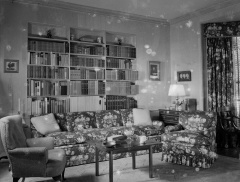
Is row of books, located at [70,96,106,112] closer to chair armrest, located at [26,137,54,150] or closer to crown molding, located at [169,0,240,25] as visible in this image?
chair armrest, located at [26,137,54,150]

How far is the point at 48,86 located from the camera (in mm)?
4445

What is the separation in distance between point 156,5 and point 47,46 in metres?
2.06

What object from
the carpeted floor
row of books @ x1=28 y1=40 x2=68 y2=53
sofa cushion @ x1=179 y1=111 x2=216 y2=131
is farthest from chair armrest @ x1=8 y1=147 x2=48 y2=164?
sofa cushion @ x1=179 y1=111 x2=216 y2=131

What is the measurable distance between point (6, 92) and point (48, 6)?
160 cm

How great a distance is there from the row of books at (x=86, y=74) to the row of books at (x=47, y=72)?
12 cm

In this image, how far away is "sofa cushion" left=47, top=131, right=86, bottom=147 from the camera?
3.70 meters

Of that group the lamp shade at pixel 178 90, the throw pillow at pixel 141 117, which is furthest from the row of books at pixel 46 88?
the lamp shade at pixel 178 90

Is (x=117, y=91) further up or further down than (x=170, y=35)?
further down

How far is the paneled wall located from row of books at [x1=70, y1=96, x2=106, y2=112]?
2.74 feet

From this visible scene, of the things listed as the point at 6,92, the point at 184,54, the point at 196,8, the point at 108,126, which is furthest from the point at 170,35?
the point at 6,92

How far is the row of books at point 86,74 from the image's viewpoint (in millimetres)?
4695

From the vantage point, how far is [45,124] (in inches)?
155

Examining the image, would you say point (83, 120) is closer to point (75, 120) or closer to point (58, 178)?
point (75, 120)

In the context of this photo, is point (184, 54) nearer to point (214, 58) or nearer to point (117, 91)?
point (214, 58)
